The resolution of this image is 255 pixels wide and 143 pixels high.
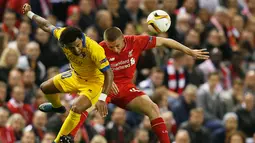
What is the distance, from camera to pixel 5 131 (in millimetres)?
19312

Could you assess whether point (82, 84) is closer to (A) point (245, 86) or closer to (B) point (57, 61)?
(B) point (57, 61)

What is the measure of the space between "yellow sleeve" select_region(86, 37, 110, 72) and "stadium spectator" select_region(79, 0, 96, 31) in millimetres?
6950

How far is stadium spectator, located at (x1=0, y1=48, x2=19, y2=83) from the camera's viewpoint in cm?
2072

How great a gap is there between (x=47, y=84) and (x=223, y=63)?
304 inches

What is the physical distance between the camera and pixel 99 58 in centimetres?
1594

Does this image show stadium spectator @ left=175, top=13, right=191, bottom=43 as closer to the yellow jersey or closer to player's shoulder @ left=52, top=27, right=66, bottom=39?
the yellow jersey

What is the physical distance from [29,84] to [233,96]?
4484 millimetres

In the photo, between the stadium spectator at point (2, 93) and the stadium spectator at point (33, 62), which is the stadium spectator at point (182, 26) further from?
the stadium spectator at point (2, 93)

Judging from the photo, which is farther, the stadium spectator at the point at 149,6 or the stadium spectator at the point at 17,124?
the stadium spectator at the point at 149,6

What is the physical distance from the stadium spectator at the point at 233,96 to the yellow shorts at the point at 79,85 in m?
6.11

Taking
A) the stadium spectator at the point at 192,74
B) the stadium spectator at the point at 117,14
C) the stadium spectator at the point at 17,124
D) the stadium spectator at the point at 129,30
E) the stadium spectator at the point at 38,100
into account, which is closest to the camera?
the stadium spectator at the point at 17,124

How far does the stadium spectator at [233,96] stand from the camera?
22156 mm

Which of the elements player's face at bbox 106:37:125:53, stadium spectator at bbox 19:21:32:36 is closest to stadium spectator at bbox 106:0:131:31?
stadium spectator at bbox 19:21:32:36

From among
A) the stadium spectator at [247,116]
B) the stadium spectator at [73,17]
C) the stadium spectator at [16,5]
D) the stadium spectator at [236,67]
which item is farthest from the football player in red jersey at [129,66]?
the stadium spectator at [236,67]
